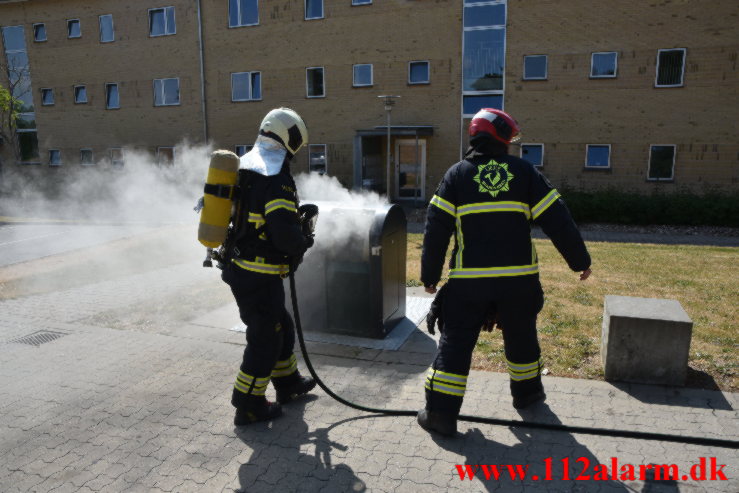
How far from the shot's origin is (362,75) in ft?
60.9

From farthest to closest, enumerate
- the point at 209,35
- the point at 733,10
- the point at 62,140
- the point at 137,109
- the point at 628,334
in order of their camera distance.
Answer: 1. the point at 62,140
2. the point at 137,109
3. the point at 209,35
4. the point at 733,10
5. the point at 628,334

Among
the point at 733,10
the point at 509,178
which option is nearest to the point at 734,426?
the point at 509,178

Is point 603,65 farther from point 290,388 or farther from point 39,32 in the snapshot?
point 39,32

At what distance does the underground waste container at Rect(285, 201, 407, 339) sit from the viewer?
15.9 ft

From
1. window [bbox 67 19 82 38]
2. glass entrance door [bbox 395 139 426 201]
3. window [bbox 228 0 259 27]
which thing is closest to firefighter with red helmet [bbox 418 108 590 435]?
glass entrance door [bbox 395 139 426 201]

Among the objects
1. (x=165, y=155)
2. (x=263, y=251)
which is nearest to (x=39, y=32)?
(x=165, y=155)

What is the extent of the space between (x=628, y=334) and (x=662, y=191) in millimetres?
14536

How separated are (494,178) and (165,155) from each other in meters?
20.9

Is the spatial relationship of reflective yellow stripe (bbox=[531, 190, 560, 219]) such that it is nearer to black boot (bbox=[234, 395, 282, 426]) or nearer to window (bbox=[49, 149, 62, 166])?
black boot (bbox=[234, 395, 282, 426])

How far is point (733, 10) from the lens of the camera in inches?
589

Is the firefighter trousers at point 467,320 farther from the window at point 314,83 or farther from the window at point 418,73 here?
the window at point 314,83

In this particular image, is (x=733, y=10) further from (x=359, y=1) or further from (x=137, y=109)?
(x=137, y=109)

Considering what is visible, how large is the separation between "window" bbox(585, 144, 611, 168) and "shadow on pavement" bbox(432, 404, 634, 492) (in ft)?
49.8

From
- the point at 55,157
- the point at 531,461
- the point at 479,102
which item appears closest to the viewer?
the point at 531,461
